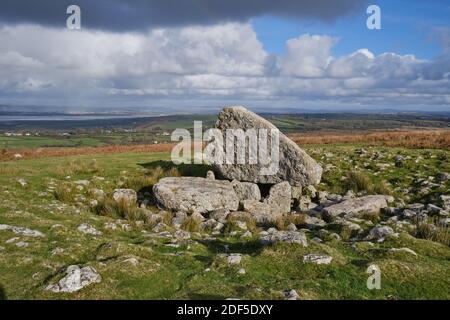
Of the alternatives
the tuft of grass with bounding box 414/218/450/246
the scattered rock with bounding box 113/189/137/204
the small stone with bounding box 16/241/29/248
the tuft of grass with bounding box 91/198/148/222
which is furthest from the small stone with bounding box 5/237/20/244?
the tuft of grass with bounding box 414/218/450/246

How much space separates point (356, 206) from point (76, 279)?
13.2 meters

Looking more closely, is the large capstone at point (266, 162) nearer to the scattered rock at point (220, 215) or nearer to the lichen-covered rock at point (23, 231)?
the scattered rock at point (220, 215)

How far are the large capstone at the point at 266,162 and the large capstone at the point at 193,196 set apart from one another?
228 cm

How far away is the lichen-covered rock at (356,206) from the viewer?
18.5m

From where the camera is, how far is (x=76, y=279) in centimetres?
930

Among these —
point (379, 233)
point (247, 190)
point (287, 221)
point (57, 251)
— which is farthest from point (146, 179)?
point (379, 233)

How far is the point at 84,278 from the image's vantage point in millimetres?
9406

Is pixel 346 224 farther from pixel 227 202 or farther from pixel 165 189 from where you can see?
pixel 165 189

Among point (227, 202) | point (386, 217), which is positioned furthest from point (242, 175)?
point (386, 217)

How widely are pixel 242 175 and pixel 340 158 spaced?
8337mm

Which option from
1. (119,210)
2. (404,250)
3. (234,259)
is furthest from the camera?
(119,210)

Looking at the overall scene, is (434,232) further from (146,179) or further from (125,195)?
(146,179)

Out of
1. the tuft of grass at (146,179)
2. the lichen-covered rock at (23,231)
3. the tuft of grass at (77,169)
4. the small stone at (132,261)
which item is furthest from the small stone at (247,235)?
the tuft of grass at (77,169)
